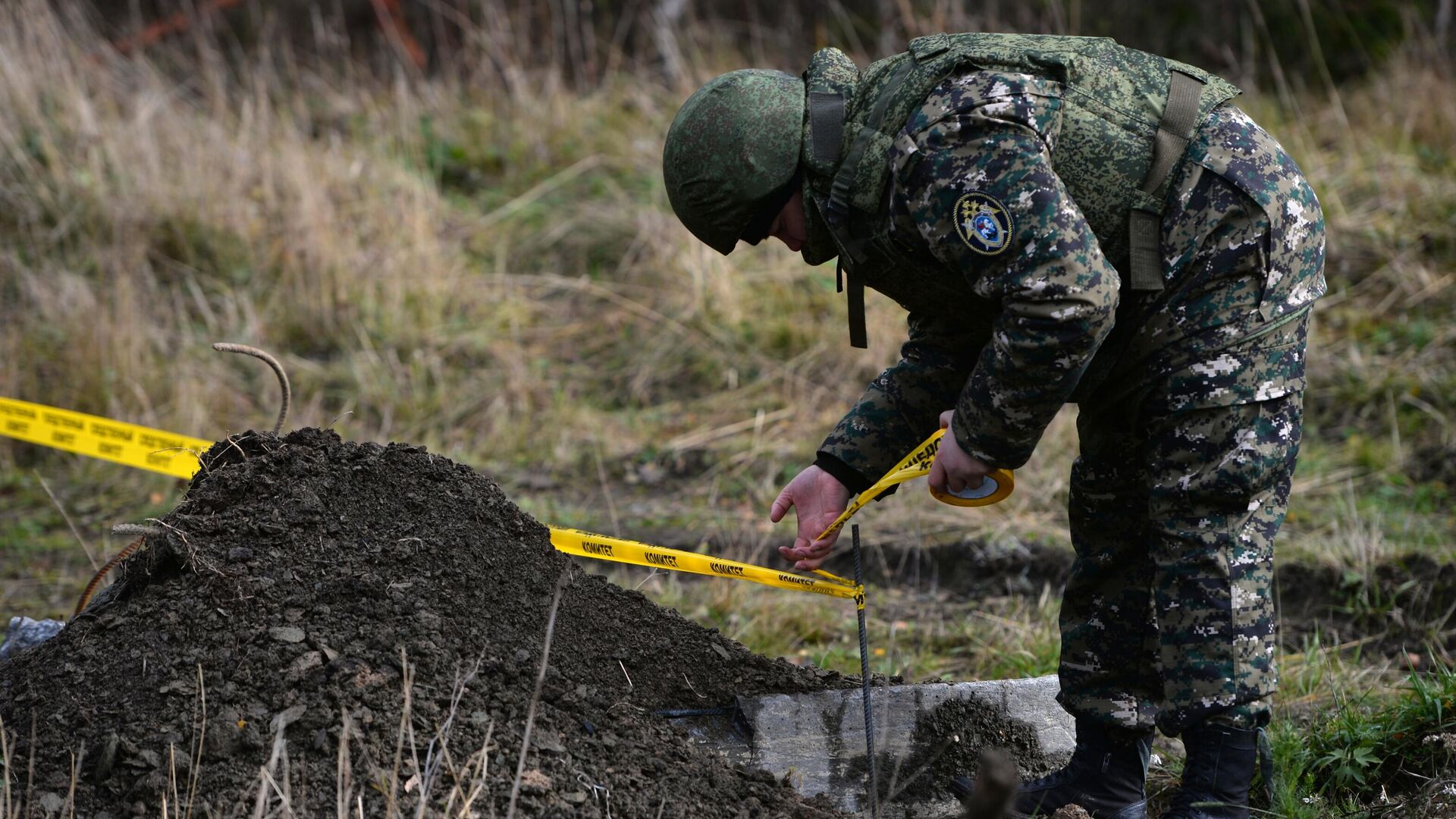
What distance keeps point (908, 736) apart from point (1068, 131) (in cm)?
149

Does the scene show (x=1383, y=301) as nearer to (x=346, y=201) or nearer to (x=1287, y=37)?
(x=1287, y=37)

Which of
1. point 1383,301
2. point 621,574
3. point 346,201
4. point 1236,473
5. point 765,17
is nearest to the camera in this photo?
point 1236,473

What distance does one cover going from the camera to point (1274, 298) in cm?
255

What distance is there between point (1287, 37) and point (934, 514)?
6.47 metres

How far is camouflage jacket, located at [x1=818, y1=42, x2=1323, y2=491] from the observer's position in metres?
2.32

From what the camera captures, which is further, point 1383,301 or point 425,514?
point 1383,301

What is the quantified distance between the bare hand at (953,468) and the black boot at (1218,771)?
2.24 ft

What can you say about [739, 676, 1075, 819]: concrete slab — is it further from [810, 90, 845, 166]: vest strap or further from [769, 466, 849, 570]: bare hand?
[810, 90, 845, 166]: vest strap

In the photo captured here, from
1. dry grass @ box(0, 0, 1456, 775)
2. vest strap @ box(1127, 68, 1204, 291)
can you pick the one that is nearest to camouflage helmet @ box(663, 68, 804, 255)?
vest strap @ box(1127, 68, 1204, 291)

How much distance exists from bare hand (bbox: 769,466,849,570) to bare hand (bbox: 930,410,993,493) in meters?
0.33

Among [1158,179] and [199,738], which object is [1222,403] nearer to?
[1158,179]

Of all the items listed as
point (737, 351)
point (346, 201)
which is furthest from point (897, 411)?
point (346, 201)

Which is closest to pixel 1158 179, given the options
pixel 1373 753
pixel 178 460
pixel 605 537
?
pixel 1373 753

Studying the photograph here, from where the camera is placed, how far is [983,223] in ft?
7.70
